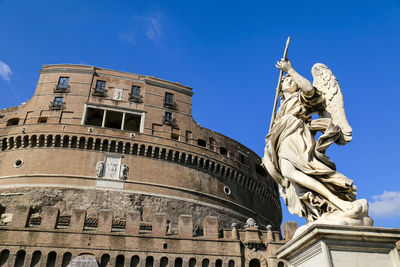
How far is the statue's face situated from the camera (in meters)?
3.96

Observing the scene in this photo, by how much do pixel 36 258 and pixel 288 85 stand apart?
52.1ft

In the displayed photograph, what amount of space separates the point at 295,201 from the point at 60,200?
22336 mm

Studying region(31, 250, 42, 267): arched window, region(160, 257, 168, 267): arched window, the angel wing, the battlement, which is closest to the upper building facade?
the battlement

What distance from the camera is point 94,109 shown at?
90.7 ft

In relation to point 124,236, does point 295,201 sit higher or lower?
lower

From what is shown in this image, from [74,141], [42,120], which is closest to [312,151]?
[74,141]

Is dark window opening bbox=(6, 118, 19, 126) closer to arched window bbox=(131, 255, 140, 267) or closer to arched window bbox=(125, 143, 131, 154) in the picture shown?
arched window bbox=(125, 143, 131, 154)

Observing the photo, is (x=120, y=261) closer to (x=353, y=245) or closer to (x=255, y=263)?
(x=255, y=263)

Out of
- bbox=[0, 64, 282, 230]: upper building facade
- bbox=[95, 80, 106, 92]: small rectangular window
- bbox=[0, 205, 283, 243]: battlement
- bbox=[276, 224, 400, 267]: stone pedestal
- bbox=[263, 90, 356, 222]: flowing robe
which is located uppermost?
bbox=[95, 80, 106, 92]: small rectangular window

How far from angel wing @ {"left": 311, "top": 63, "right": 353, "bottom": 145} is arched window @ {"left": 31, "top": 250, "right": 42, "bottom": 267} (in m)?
15.9

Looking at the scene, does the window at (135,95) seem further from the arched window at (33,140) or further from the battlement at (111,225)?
the battlement at (111,225)

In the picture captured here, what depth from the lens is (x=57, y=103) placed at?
27.3m

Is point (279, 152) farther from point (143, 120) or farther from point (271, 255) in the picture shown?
point (143, 120)

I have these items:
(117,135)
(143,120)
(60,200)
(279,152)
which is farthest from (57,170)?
(279,152)
